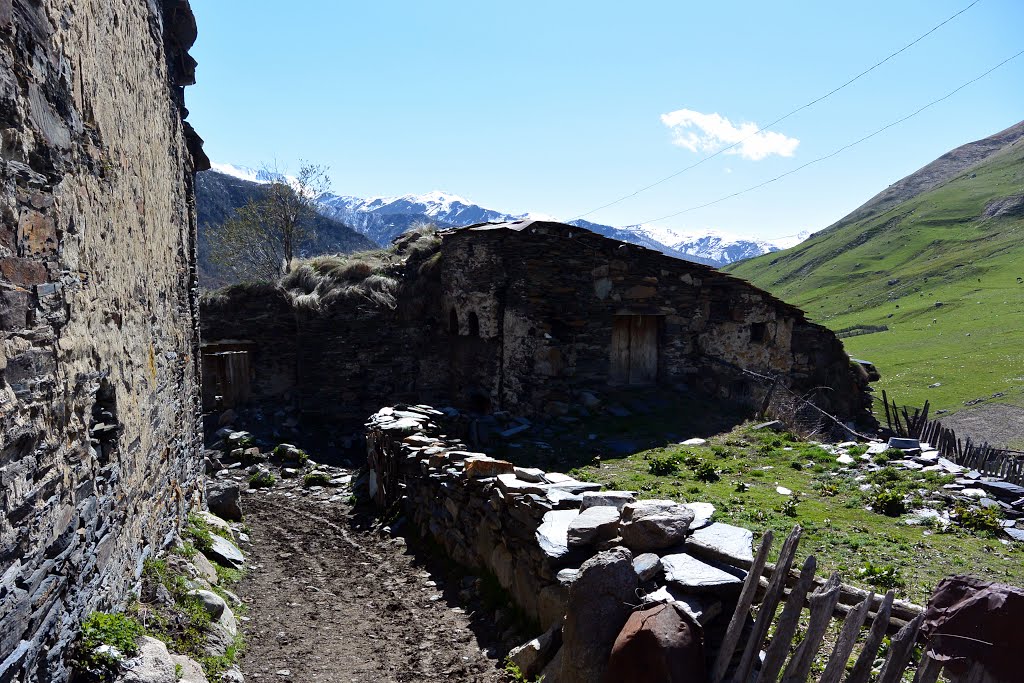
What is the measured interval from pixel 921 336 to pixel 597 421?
44204 mm

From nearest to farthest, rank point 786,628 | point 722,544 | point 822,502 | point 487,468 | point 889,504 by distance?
1. point 786,628
2. point 722,544
3. point 889,504
4. point 487,468
5. point 822,502

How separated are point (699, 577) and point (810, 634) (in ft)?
2.88

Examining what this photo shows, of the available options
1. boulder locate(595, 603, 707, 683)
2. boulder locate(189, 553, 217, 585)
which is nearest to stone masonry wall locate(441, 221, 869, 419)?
boulder locate(189, 553, 217, 585)

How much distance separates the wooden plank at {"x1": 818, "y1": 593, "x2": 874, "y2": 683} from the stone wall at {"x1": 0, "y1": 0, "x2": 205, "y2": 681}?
13.1ft

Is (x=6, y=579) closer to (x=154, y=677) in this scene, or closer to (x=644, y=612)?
(x=154, y=677)

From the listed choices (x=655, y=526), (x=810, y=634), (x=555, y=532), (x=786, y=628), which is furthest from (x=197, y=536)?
(x=810, y=634)

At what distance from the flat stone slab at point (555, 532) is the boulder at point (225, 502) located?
6.38m

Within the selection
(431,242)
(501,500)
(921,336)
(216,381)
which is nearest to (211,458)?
(216,381)

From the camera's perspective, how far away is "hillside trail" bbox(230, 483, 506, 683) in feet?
18.6

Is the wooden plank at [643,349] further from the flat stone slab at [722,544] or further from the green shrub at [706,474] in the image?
the flat stone slab at [722,544]

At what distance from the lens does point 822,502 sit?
7613 millimetres

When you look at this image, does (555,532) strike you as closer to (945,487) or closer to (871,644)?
(871,644)

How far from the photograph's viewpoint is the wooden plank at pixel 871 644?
311 cm

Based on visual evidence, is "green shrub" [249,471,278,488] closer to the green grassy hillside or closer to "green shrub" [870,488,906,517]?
"green shrub" [870,488,906,517]
